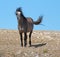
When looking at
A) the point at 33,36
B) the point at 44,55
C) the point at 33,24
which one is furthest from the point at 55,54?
the point at 33,36

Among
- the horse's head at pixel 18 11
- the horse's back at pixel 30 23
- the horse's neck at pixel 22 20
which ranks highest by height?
the horse's head at pixel 18 11

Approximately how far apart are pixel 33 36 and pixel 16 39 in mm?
2087

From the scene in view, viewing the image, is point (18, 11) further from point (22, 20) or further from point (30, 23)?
point (30, 23)

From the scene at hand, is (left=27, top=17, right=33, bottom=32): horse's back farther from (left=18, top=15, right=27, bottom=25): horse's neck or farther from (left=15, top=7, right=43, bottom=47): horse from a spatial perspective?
(left=18, top=15, right=27, bottom=25): horse's neck

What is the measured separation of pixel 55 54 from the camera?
18.8 metres

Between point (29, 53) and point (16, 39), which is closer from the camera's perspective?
point (29, 53)

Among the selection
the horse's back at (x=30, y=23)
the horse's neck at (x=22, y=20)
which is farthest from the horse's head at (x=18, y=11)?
the horse's back at (x=30, y=23)

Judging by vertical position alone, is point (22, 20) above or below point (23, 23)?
above

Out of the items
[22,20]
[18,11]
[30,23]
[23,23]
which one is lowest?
[30,23]

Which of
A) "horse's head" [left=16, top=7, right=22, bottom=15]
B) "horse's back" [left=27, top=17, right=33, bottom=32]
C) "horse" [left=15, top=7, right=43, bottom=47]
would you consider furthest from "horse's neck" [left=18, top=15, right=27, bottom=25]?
"horse's back" [left=27, top=17, right=33, bottom=32]

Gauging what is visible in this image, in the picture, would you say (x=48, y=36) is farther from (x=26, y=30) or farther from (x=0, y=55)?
(x=0, y=55)

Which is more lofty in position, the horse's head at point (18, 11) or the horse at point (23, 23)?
the horse's head at point (18, 11)

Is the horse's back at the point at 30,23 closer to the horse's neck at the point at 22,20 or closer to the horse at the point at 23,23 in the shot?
the horse at the point at 23,23

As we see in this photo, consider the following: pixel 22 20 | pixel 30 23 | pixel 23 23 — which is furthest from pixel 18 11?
pixel 30 23
